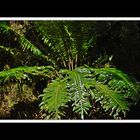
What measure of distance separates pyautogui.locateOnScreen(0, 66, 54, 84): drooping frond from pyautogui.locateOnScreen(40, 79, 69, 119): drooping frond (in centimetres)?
21

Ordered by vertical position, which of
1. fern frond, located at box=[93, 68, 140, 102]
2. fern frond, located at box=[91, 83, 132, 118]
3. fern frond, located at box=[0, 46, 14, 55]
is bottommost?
fern frond, located at box=[91, 83, 132, 118]

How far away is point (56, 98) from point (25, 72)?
432 millimetres

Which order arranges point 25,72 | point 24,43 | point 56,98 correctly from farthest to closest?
point 24,43, point 25,72, point 56,98

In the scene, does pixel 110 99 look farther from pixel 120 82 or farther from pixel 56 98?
pixel 56 98

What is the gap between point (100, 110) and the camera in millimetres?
2389

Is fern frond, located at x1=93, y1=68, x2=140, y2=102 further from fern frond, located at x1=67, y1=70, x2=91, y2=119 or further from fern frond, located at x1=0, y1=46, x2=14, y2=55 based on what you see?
fern frond, located at x1=0, y1=46, x2=14, y2=55

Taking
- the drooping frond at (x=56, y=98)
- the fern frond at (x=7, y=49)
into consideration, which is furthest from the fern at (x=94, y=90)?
the fern frond at (x=7, y=49)

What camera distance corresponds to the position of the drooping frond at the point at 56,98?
6.53 ft

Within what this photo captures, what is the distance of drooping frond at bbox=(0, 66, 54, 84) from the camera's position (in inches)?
88.5

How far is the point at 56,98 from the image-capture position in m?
2.04

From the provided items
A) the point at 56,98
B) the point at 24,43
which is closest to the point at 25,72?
the point at 24,43

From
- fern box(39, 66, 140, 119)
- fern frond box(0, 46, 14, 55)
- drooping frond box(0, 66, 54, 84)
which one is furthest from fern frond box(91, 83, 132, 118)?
fern frond box(0, 46, 14, 55)

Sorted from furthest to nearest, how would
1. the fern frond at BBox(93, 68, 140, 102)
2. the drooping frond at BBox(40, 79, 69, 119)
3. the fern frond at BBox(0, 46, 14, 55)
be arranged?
the fern frond at BBox(0, 46, 14, 55) → the fern frond at BBox(93, 68, 140, 102) → the drooping frond at BBox(40, 79, 69, 119)
